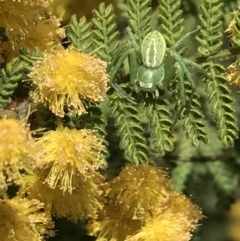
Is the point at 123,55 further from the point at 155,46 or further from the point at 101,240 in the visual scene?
the point at 101,240

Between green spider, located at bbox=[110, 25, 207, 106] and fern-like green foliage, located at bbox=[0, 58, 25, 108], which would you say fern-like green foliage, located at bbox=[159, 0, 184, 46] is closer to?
green spider, located at bbox=[110, 25, 207, 106]

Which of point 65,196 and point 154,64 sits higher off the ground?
point 154,64

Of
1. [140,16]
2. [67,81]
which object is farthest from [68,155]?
[140,16]

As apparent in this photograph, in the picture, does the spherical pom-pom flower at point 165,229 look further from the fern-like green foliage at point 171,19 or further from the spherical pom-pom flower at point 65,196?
the fern-like green foliage at point 171,19

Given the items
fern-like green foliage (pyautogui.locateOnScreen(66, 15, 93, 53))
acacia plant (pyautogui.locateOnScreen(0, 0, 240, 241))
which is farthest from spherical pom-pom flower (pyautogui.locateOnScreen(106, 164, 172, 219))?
fern-like green foliage (pyautogui.locateOnScreen(66, 15, 93, 53))

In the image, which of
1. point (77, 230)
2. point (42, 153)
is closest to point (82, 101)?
point (42, 153)

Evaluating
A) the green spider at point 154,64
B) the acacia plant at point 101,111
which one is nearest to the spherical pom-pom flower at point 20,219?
the acacia plant at point 101,111

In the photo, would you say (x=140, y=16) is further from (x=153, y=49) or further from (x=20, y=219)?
(x=20, y=219)
